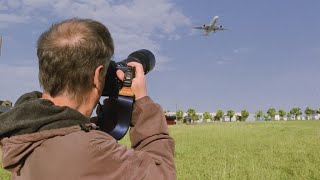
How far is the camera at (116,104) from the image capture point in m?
2.06

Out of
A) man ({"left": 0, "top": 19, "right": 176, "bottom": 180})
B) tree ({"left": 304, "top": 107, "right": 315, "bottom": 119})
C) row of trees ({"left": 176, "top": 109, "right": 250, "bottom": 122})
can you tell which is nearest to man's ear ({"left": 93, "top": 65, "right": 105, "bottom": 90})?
man ({"left": 0, "top": 19, "right": 176, "bottom": 180})

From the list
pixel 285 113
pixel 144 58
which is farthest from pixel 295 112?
pixel 144 58

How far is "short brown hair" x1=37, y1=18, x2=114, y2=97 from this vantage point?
1868 millimetres

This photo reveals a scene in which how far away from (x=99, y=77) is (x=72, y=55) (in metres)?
0.15

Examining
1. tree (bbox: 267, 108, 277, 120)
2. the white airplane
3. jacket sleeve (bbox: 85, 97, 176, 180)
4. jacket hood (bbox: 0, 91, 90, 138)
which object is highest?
the white airplane

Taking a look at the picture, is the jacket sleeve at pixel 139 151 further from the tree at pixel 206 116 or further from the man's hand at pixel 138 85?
the tree at pixel 206 116

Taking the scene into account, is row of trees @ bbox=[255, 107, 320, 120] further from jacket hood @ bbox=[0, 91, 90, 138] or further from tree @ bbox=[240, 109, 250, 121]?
jacket hood @ bbox=[0, 91, 90, 138]

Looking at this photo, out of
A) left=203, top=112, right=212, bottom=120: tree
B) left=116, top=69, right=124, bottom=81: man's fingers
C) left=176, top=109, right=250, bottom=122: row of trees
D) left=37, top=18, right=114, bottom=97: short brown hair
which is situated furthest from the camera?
left=203, top=112, right=212, bottom=120: tree

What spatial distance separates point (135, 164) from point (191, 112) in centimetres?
16528

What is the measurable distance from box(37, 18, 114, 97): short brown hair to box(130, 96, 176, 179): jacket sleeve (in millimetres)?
265

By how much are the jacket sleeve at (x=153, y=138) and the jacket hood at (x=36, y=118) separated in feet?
0.90

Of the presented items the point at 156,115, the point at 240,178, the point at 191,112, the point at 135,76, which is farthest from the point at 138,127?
the point at 191,112

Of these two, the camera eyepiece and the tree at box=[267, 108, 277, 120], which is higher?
the tree at box=[267, 108, 277, 120]

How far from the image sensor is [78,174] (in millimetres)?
1752
